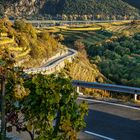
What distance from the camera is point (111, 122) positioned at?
778 inches

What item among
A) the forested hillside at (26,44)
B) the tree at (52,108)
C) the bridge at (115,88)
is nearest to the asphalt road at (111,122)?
the bridge at (115,88)

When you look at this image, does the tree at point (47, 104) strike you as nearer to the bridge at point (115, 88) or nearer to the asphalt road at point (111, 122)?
the asphalt road at point (111, 122)

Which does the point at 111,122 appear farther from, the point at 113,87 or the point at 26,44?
the point at 26,44

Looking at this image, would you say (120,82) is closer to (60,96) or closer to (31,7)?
(60,96)

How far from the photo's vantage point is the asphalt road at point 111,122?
58.9 ft

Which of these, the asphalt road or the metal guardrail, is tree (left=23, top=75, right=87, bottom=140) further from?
the metal guardrail

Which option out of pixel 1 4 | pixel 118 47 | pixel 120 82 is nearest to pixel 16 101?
pixel 120 82

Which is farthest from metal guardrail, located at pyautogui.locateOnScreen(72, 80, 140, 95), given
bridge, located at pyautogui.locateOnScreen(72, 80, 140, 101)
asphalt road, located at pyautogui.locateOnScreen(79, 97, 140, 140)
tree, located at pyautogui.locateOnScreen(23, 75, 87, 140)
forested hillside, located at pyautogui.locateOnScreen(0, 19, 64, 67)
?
forested hillside, located at pyautogui.locateOnScreen(0, 19, 64, 67)

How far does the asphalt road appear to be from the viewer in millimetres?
17938

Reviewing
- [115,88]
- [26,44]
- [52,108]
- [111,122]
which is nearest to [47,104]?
[52,108]

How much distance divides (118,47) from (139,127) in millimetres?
57968

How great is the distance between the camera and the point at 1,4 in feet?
441

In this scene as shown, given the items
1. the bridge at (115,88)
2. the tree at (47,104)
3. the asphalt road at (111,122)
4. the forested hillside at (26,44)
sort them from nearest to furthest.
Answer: the tree at (47,104)
the asphalt road at (111,122)
the bridge at (115,88)
the forested hillside at (26,44)

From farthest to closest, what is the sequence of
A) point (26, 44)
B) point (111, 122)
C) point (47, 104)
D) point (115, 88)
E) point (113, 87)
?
point (26, 44), point (113, 87), point (115, 88), point (111, 122), point (47, 104)
